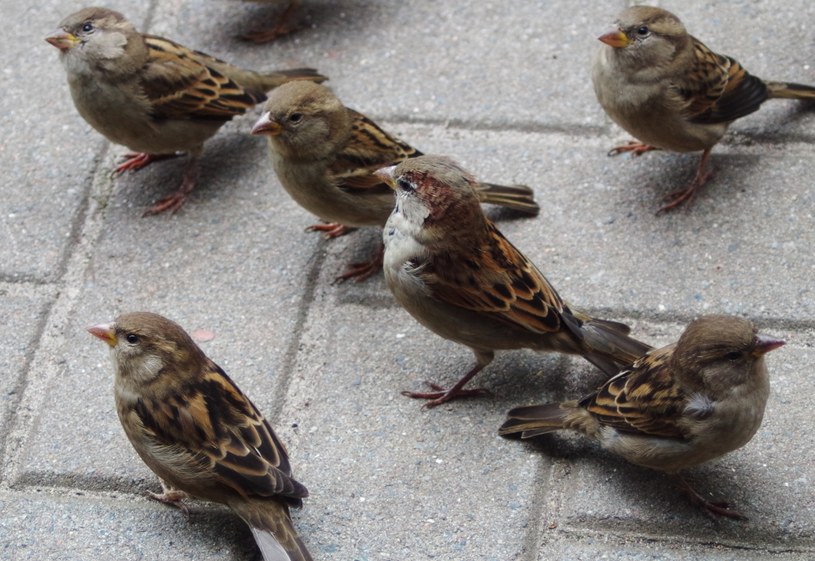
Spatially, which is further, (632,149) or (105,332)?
(632,149)

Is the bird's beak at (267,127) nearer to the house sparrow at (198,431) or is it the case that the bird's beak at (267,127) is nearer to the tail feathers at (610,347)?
the house sparrow at (198,431)

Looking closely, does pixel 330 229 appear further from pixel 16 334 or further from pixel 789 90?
pixel 789 90

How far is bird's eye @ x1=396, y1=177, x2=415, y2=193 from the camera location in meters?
4.00

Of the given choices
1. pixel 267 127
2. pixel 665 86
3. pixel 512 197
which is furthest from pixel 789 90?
pixel 267 127

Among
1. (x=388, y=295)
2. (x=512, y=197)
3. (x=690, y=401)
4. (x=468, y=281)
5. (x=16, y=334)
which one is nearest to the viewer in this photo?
(x=690, y=401)

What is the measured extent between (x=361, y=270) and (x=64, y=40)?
58.1 inches

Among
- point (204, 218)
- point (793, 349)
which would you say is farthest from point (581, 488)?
point (204, 218)

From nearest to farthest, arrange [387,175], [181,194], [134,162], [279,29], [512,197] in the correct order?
[387,175] < [512,197] < [181,194] < [134,162] < [279,29]

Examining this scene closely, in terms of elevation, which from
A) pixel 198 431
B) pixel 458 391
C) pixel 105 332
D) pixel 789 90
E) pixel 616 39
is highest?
pixel 616 39

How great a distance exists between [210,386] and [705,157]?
2215 mm

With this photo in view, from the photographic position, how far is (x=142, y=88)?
479 centimetres

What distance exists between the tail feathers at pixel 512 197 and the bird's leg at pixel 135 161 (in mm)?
1458

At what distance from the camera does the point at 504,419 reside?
405 centimetres

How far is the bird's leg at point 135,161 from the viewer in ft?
16.7
